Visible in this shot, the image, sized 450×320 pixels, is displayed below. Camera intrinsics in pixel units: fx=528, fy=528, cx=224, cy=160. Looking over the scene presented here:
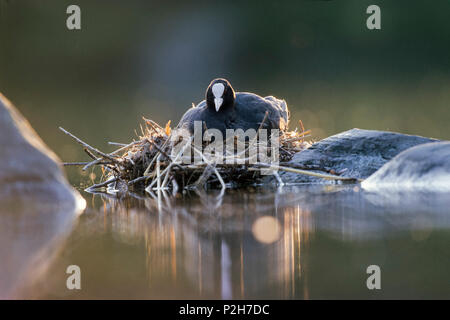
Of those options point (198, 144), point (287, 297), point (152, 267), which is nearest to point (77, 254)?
point (152, 267)

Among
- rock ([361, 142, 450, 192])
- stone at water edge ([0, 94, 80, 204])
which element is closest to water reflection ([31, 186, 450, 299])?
stone at water edge ([0, 94, 80, 204])

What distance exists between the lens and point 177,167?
3.13m

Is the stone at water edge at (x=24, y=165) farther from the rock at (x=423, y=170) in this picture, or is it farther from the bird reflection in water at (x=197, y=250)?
the rock at (x=423, y=170)

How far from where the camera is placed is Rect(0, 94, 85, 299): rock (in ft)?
4.74

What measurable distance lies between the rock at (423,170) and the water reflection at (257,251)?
0.37 metres

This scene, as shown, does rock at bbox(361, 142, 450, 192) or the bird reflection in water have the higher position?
rock at bbox(361, 142, 450, 192)

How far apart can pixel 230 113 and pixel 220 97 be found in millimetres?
146

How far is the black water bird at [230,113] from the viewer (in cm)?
401

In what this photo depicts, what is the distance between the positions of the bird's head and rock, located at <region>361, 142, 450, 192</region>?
178 centimetres

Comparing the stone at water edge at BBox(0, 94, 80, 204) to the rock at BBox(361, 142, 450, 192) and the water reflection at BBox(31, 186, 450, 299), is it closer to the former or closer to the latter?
the water reflection at BBox(31, 186, 450, 299)

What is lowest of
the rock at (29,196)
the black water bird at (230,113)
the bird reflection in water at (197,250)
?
the bird reflection in water at (197,250)

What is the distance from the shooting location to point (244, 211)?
1.95 metres

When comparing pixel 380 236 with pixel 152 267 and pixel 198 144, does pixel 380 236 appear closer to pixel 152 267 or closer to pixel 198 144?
pixel 152 267

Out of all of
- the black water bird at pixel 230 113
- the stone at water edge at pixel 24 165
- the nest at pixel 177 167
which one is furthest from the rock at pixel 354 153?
the stone at water edge at pixel 24 165
